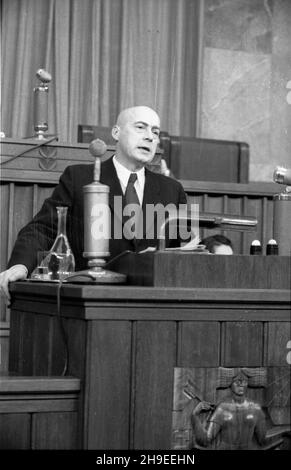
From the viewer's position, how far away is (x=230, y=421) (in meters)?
2.72

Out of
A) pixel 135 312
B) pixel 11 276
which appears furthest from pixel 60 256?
pixel 135 312

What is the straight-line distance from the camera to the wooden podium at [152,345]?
2.65 meters

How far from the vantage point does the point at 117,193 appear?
13.4ft

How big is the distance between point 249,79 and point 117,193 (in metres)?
4.28

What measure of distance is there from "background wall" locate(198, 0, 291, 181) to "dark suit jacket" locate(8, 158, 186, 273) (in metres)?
3.81

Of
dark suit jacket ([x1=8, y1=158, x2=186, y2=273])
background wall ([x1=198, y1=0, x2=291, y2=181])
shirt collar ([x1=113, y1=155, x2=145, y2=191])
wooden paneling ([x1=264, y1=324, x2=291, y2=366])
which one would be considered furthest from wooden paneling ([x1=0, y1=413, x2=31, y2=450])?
background wall ([x1=198, y1=0, x2=291, y2=181])

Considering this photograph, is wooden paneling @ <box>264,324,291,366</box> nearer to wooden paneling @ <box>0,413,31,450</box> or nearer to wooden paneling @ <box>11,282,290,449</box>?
wooden paneling @ <box>11,282,290,449</box>

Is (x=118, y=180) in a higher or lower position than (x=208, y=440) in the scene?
higher

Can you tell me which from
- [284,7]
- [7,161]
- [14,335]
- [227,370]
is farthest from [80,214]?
[284,7]

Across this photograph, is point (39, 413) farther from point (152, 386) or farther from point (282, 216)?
point (282, 216)

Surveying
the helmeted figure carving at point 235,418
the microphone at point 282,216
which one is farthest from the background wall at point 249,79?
the helmeted figure carving at point 235,418

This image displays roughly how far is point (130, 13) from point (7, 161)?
3.15 meters

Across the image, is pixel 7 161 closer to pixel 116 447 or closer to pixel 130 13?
pixel 116 447

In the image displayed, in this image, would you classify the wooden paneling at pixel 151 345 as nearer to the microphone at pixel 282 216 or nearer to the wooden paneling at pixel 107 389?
the wooden paneling at pixel 107 389
